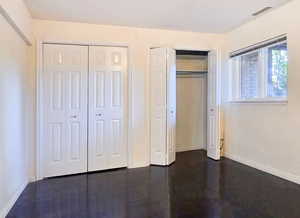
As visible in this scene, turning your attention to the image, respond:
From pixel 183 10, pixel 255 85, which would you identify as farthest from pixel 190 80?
pixel 183 10

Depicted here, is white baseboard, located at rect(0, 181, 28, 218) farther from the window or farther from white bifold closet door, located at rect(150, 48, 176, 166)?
the window

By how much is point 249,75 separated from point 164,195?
262 cm

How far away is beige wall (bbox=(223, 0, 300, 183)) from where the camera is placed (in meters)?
3.17

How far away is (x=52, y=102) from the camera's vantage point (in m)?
3.57

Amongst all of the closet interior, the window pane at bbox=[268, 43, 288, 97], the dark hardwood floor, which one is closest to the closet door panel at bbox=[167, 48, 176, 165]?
the dark hardwood floor

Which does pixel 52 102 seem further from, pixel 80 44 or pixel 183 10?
pixel 183 10

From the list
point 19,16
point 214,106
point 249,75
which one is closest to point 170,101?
point 214,106

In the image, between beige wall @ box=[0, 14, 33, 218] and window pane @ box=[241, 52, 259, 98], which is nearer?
beige wall @ box=[0, 14, 33, 218]

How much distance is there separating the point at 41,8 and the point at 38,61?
730 millimetres

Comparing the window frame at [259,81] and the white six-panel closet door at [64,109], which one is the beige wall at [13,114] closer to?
the white six-panel closet door at [64,109]

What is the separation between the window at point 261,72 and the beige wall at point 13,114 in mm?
3415

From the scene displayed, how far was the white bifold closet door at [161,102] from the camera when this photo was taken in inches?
160

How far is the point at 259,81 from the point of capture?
3.90 metres

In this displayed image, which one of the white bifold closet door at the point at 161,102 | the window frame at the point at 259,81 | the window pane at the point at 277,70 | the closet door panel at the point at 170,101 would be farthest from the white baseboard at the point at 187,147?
the window pane at the point at 277,70
